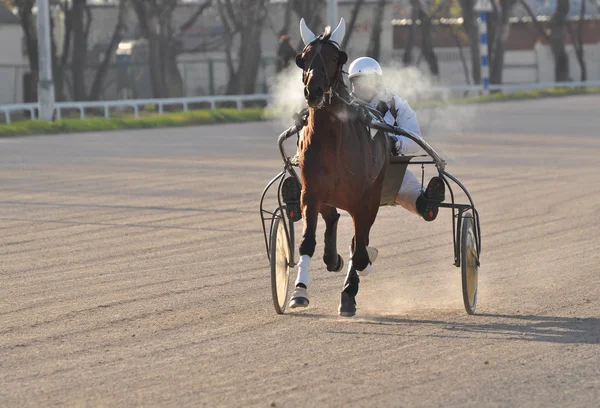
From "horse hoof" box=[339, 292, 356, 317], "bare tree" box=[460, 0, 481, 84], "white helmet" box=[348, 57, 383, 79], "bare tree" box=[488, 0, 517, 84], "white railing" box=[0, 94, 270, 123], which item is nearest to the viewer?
"horse hoof" box=[339, 292, 356, 317]

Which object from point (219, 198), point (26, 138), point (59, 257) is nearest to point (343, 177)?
point (59, 257)

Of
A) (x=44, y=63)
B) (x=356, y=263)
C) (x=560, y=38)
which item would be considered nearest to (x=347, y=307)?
(x=356, y=263)

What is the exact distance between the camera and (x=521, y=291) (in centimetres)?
855

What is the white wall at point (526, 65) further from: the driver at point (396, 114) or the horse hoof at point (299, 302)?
the horse hoof at point (299, 302)

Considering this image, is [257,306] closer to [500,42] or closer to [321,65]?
[321,65]

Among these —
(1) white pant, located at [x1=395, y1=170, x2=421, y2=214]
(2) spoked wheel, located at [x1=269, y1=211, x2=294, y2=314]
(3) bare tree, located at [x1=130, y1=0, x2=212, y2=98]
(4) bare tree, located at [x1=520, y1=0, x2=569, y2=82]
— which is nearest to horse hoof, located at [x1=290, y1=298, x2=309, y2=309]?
(2) spoked wheel, located at [x1=269, y1=211, x2=294, y2=314]

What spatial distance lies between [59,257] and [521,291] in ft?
11.8

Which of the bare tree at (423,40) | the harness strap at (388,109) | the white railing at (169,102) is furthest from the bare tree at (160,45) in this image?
the harness strap at (388,109)

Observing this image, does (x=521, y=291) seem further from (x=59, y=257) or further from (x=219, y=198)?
(x=219, y=198)

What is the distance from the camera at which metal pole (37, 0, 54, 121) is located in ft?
85.4

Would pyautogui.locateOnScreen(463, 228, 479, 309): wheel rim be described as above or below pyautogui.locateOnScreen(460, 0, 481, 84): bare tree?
above

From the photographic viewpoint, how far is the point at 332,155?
7.34 metres

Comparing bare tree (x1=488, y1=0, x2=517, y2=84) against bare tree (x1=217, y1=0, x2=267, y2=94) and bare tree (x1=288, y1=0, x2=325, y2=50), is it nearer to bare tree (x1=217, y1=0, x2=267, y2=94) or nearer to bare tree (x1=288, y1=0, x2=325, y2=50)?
bare tree (x1=288, y1=0, x2=325, y2=50)

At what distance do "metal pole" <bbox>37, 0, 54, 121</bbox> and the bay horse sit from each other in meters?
19.3
